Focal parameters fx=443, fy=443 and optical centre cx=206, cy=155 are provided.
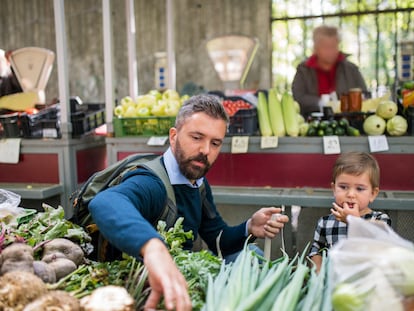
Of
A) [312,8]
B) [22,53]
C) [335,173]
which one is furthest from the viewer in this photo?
[312,8]

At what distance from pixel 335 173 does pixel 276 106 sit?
1.32 metres

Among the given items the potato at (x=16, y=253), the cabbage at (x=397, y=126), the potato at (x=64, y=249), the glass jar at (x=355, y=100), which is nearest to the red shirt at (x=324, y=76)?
the glass jar at (x=355, y=100)

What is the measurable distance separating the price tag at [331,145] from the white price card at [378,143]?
8.6 inches

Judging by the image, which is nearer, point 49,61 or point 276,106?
point 276,106

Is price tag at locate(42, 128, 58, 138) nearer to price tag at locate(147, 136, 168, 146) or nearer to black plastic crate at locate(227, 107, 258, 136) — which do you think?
price tag at locate(147, 136, 168, 146)

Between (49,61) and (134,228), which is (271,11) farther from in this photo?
(134,228)

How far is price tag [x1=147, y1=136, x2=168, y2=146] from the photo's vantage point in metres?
3.53

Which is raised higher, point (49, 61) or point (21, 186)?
point (49, 61)

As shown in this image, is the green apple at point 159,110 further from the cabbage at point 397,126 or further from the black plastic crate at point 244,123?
the cabbage at point 397,126

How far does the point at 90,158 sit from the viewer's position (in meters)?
4.18

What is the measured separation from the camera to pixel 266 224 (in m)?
2.10

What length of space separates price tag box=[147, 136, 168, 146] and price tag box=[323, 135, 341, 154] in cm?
124

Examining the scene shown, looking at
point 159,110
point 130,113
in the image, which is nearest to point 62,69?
point 130,113

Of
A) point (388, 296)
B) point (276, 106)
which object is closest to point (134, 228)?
point (388, 296)
